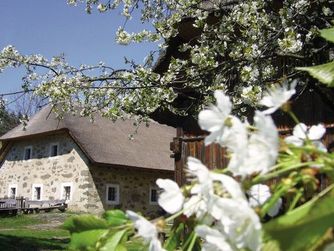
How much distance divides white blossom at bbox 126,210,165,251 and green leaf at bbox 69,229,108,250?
11 cm

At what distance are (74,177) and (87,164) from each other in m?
0.96

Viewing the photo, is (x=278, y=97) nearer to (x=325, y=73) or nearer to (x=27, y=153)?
(x=325, y=73)

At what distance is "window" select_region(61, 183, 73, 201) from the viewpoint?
76.2 feet

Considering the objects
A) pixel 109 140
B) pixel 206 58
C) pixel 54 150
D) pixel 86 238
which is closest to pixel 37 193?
pixel 54 150

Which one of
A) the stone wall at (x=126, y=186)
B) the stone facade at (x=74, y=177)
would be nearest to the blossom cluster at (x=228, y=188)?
the stone facade at (x=74, y=177)

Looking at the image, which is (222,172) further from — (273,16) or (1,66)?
(1,66)

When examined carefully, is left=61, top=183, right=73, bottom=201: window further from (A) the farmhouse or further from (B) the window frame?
(B) the window frame

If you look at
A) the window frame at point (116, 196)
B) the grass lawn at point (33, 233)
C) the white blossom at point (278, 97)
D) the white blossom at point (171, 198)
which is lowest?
the grass lawn at point (33, 233)

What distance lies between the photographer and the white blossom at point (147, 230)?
2.02ft

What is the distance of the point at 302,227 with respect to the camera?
43cm

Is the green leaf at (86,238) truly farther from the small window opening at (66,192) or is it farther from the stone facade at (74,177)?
the small window opening at (66,192)

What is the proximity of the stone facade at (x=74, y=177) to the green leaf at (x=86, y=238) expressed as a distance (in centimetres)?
2148

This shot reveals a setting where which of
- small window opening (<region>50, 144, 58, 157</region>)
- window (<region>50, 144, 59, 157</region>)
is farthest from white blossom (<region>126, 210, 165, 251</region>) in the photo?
small window opening (<region>50, 144, 58, 157</region>)

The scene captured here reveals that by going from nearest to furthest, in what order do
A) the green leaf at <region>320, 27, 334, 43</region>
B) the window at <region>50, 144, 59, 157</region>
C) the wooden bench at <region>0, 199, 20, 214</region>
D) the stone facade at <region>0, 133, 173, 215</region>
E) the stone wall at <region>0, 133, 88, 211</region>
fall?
the green leaf at <region>320, 27, 334, 43</region>, the stone facade at <region>0, 133, 173, 215</region>, the stone wall at <region>0, 133, 88, 211</region>, the wooden bench at <region>0, 199, 20, 214</region>, the window at <region>50, 144, 59, 157</region>
